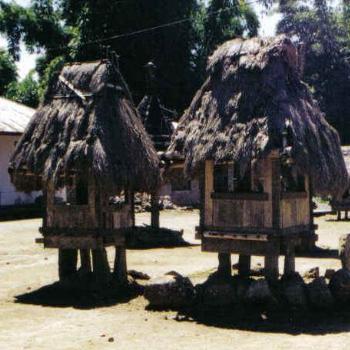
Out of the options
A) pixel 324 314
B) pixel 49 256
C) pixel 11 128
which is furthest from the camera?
pixel 11 128

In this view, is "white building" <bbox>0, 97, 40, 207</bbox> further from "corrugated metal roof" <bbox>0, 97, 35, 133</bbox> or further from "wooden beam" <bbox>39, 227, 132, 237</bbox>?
"wooden beam" <bbox>39, 227, 132, 237</bbox>

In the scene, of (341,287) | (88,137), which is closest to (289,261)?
(341,287)

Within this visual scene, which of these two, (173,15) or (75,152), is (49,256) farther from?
(173,15)

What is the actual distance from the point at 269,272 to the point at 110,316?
3.09 m

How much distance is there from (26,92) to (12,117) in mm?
15528

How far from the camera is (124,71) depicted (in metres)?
41.7

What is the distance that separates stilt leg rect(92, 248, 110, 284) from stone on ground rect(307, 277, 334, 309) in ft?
14.2

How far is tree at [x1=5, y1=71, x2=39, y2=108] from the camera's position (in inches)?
1794

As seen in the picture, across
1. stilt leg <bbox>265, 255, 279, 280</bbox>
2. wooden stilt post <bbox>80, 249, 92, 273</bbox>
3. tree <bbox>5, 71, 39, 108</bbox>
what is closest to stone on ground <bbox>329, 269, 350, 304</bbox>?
stilt leg <bbox>265, 255, 279, 280</bbox>

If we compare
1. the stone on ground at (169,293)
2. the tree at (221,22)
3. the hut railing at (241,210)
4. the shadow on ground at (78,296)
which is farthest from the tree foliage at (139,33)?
the stone on ground at (169,293)

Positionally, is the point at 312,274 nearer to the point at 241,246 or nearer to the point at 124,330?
the point at 241,246

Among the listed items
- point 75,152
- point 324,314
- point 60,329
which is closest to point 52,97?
point 75,152

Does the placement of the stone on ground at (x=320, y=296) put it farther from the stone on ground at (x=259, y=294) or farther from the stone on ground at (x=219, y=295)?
the stone on ground at (x=219, y=295)

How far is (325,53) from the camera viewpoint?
49.4 meters
